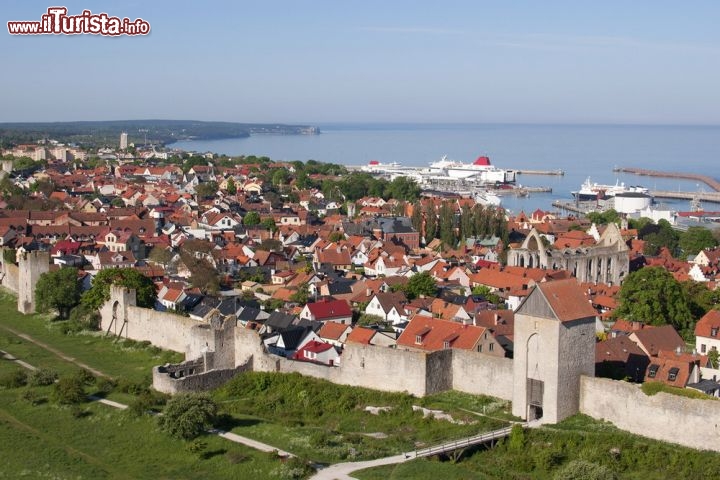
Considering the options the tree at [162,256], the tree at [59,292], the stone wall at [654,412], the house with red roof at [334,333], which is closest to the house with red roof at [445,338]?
the house with red roof at [334,333]

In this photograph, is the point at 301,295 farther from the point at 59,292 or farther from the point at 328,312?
the point at 59,292

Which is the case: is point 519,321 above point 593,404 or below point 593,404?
above

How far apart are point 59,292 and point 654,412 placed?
79.3 ft

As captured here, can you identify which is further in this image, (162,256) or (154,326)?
(162,256)

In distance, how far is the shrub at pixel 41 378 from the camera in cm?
2655

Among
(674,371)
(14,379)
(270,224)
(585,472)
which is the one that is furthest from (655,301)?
(270,224)

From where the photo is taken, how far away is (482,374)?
902 inches

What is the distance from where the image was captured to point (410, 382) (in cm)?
2352

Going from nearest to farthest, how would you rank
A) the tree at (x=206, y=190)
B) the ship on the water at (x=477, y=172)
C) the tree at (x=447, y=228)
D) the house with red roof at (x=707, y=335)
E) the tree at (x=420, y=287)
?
the house with red roof at (x=707, y=335)
the tree at (x=420, y=287)
the tree at (x=447, y=228)
the tree at (x=206, y=190)
the ship on the water at (x=477, y=172)

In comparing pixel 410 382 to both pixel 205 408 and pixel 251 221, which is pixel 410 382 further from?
pixel 251 221

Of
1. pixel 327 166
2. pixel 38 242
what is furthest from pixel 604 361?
pixel 327 166

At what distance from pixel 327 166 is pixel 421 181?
742 inches

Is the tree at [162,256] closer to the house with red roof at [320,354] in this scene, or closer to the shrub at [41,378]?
the house with red roof at [320,354]

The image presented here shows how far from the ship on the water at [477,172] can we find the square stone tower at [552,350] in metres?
117
